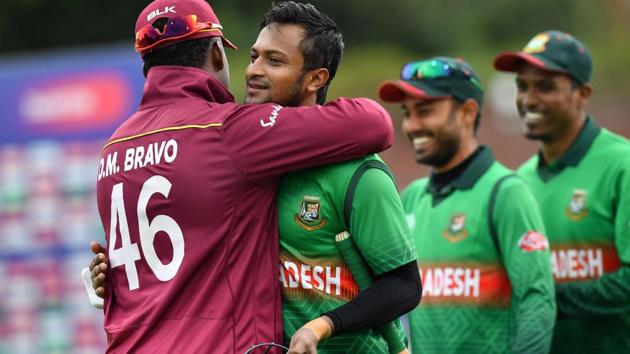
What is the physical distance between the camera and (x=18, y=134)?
10977mm

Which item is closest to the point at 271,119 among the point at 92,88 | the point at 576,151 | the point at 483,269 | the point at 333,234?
the point at 333,234

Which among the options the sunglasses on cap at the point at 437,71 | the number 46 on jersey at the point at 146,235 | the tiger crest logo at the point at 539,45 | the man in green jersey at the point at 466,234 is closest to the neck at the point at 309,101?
the number 46 on jersey at the point at 146,235

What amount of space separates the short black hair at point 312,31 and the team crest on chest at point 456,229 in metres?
1.62

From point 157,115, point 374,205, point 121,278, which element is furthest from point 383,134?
point 121,278

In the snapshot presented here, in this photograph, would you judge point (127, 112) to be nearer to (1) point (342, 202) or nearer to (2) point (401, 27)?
(1) point (342, 202)

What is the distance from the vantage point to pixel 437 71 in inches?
253

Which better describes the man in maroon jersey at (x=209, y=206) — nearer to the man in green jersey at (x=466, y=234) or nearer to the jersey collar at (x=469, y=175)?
the man in green jersey at (x=466, y=234)

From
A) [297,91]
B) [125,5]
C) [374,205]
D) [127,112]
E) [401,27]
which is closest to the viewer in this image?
[374,205]

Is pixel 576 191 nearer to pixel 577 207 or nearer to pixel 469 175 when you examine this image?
pixel 577 207

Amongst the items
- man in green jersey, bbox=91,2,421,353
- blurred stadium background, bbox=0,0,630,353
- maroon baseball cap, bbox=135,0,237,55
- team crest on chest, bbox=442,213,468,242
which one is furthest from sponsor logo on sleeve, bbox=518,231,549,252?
blurred stadium background, bbox=0,0,630,353

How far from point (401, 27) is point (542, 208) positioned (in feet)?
61.3

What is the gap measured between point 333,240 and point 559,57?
2.59 metres

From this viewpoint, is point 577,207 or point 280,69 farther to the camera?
point 577,207

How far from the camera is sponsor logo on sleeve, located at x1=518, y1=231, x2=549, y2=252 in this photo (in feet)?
18.6
